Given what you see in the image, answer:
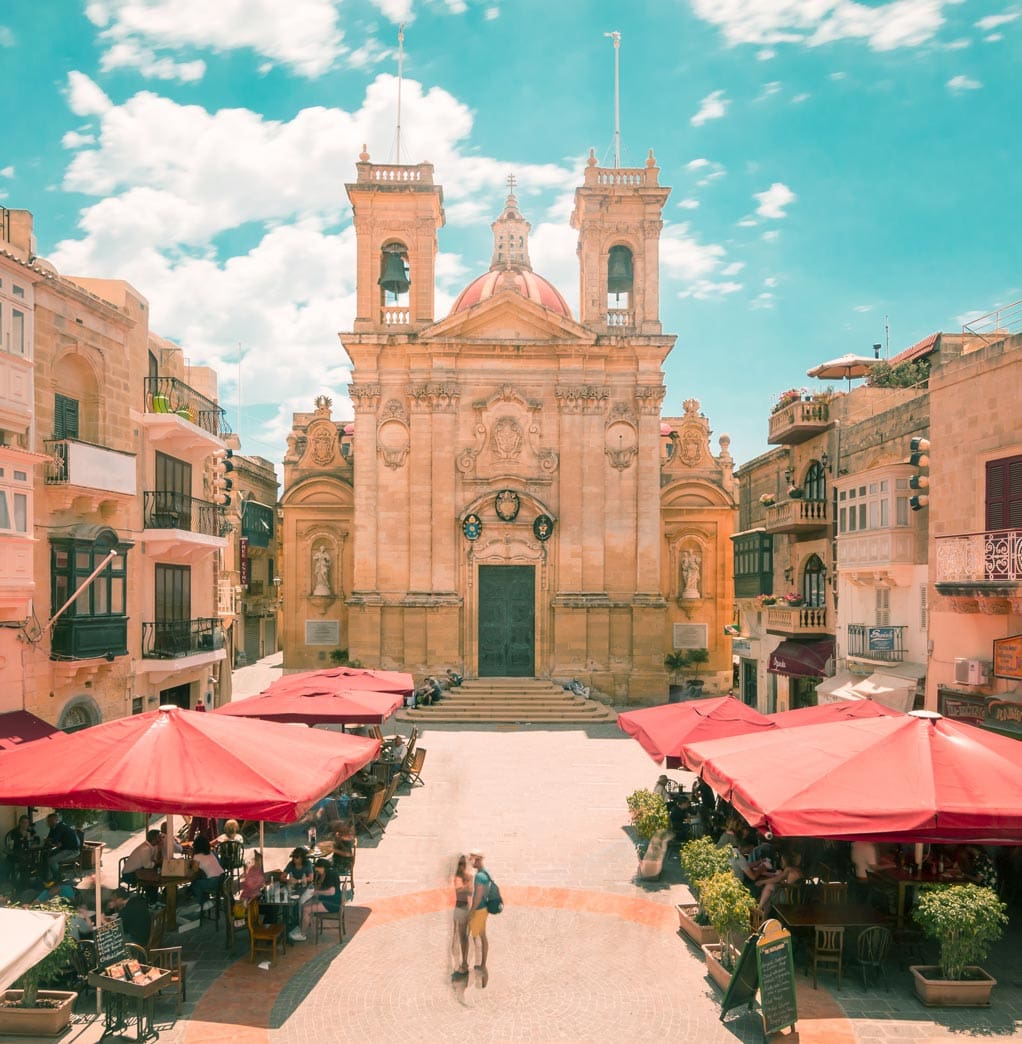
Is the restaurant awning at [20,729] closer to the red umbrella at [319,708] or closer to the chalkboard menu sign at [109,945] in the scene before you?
the red umbrella at [319,708]

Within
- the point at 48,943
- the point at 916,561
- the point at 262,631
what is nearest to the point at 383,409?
the point at 916,561

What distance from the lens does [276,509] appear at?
5619 cm

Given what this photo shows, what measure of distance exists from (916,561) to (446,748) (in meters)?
14.2

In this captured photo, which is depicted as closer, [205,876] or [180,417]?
[205,876]

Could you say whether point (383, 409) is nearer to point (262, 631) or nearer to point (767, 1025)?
point (262, 631)

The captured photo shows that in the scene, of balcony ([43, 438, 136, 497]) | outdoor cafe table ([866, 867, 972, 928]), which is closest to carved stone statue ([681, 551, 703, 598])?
balcony ([43, 438, 136, 497])

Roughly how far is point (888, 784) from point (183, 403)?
20.6 m

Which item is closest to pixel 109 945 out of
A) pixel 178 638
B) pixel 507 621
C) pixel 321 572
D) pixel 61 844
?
pixel 61 844

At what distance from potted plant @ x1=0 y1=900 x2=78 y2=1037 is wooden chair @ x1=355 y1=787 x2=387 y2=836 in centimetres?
763

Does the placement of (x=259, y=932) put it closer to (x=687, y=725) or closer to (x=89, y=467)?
(x=687, y=725)

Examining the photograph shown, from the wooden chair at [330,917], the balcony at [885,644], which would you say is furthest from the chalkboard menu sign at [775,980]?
the balcony at [885,644]

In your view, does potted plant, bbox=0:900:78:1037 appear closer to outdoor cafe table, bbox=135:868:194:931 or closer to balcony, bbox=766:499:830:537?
outdoor cafe table, bbox=135:868:194:931

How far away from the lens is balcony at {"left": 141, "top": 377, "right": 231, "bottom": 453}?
72.2 feet

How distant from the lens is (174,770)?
37.2 feet
